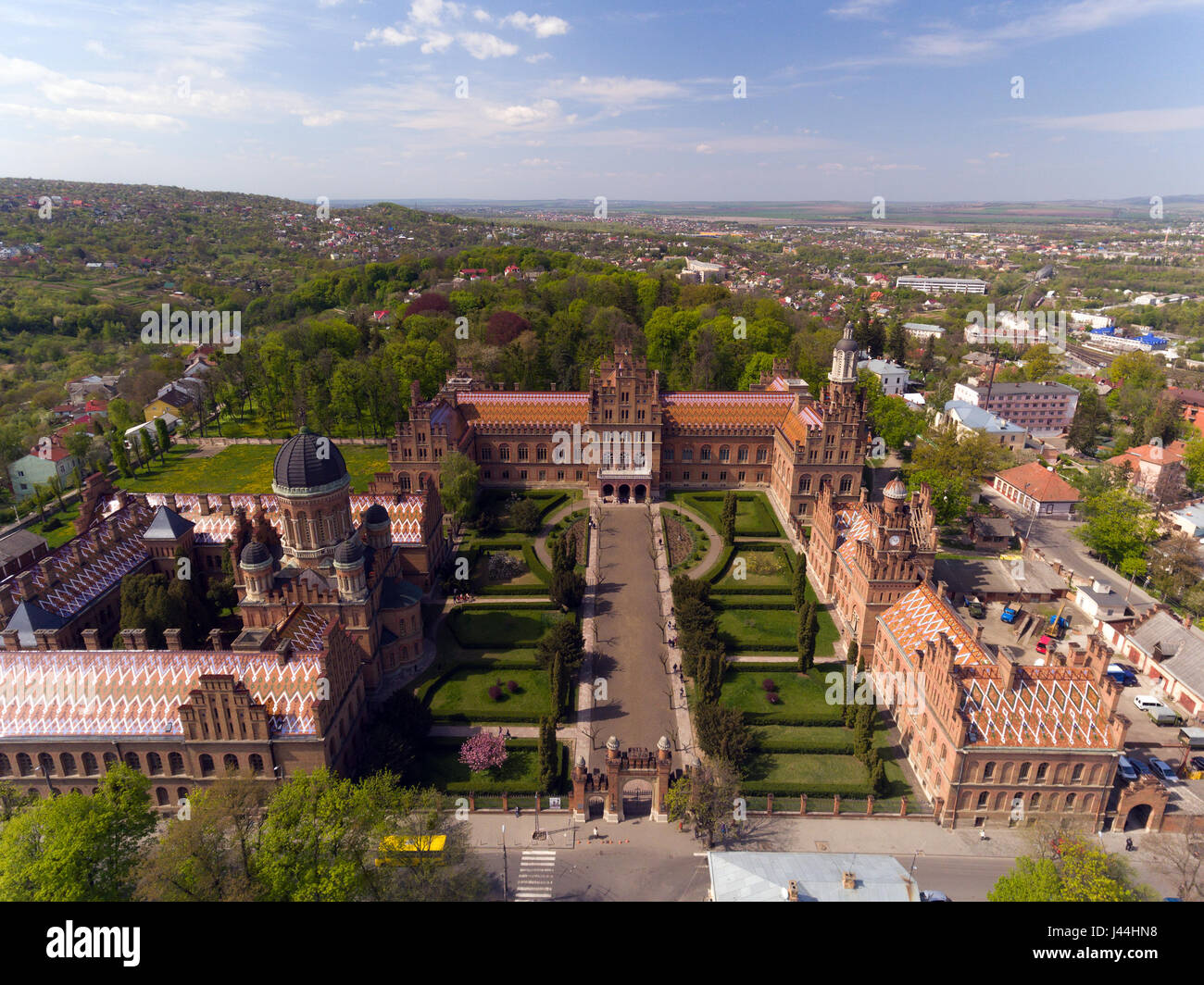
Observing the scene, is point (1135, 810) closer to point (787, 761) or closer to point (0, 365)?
point (787, 761)

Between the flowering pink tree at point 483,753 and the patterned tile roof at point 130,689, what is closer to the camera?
the patterned tile roof at point 130,689

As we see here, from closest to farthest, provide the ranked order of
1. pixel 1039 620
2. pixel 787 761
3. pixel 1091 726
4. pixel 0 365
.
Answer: pixel 1091 726, pixel 787 761, pixel 1039 620, pixel 0 365

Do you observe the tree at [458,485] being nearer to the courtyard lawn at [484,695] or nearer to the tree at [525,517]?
the tree at [525,517]

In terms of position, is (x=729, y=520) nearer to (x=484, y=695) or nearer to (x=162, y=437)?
(x=484, y=695)

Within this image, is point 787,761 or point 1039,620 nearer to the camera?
point 787,761

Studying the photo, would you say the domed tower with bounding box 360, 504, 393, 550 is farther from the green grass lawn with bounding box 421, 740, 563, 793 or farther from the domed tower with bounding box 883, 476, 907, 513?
the domed tower with bounding box 883, 476, 907, 513

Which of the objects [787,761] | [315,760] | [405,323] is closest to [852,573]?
[787,761]

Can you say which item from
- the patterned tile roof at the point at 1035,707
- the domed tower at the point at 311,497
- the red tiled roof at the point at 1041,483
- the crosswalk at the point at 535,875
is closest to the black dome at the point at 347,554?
the domed tower at the point at 311,497
